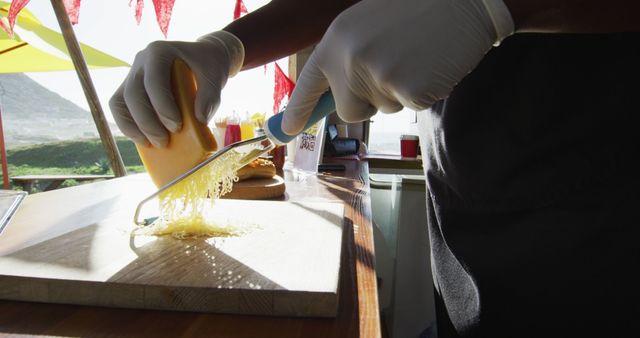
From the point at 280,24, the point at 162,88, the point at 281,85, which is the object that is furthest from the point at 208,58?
the point at 281,85

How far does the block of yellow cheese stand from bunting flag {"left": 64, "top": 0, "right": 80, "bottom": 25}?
180 cm

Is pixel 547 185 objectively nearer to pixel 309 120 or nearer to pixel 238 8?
pixel 309 120

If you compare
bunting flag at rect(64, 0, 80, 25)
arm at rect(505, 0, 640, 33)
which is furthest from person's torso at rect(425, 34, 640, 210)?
bunting flag at rect(64, 0, 80, 25)

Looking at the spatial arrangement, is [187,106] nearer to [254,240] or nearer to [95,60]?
[254,240]

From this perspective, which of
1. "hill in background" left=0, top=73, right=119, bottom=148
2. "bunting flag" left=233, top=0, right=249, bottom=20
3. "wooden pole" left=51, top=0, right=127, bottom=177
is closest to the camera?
"wooden pole" left=51, top=0, right=127, bottom=177

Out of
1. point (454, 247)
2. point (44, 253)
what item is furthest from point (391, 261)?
point (44, 253)

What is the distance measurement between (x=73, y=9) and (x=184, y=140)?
1.93 m

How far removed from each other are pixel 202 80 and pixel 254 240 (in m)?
0.42

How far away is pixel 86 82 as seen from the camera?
2291 mm

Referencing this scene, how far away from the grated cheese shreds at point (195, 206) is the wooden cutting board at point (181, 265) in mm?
46

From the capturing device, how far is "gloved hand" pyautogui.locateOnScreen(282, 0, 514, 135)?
63 cm

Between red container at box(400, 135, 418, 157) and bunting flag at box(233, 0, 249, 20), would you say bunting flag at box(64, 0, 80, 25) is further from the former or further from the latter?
red container at box(400, 135, 418, 157)

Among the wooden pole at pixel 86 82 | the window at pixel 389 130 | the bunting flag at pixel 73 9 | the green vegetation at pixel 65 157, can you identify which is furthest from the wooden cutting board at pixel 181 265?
the green vegetation at pixel 65 157

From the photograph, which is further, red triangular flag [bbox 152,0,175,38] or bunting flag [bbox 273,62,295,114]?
bunting flag [bbox 273,62,295,114]
